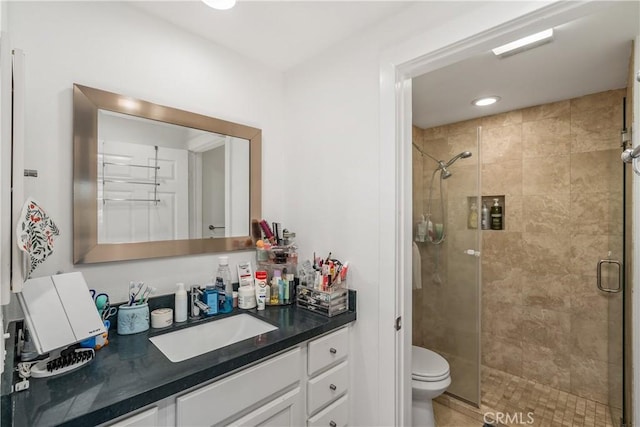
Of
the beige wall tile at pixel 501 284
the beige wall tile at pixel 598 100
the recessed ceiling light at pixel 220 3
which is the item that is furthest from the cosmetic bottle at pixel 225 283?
the beige wall tile at pixel 598 100

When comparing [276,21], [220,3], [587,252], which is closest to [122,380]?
[220,3]

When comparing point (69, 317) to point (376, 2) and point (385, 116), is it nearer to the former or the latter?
point (385, 116)

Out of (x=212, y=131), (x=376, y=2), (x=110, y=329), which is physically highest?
(x=376, y=2)

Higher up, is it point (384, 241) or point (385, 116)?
point (385, 116)

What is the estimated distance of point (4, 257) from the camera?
605 mm

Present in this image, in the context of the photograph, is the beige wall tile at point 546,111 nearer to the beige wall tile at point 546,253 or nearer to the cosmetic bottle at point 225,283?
the beige wall tile at point 546,253

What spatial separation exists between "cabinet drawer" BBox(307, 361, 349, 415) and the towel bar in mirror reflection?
2.59ft

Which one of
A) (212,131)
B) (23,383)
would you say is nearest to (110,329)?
(23,383)

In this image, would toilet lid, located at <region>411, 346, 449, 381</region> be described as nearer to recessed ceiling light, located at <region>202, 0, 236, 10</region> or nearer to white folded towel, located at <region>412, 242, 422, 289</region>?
white folded towel, located at <region>412, 242, 422, 289</region>

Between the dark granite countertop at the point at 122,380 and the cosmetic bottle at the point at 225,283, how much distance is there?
269 millimetres

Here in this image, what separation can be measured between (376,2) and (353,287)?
1316mm

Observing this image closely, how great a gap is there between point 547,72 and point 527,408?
2273mm

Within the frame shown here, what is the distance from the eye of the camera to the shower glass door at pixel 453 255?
221 cm

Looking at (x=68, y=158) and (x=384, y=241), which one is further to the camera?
(x=384, y=241)
